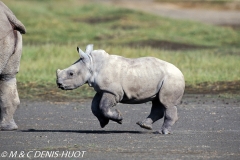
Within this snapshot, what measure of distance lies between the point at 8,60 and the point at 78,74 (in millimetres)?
1130

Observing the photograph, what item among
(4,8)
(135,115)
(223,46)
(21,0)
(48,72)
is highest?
(4,8)

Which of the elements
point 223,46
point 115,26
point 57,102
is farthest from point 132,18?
point 57,102

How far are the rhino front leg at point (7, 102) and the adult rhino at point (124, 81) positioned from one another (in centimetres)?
91

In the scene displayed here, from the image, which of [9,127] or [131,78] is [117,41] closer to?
[9,127]

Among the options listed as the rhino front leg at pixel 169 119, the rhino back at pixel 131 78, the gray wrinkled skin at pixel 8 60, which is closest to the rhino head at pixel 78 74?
the rhino back at pixel 131 78

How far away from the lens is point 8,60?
480 inches

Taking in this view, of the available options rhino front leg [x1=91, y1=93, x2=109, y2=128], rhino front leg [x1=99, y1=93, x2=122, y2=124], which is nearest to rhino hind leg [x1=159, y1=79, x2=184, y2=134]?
rhino front leg [x1=99, y1=93, x2=122, y2=124]

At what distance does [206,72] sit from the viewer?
19.3m

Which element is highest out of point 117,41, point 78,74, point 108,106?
point 78,74

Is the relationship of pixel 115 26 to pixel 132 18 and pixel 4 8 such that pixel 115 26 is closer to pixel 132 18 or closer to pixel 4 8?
pixel 132 18

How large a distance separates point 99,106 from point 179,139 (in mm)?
1267

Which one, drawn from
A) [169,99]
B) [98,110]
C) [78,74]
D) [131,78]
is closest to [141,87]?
[131,78]

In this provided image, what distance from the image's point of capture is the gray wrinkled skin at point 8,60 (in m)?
12.0

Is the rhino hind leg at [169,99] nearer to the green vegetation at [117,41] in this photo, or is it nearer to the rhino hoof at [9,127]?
the rhino hoof at [9,127]
